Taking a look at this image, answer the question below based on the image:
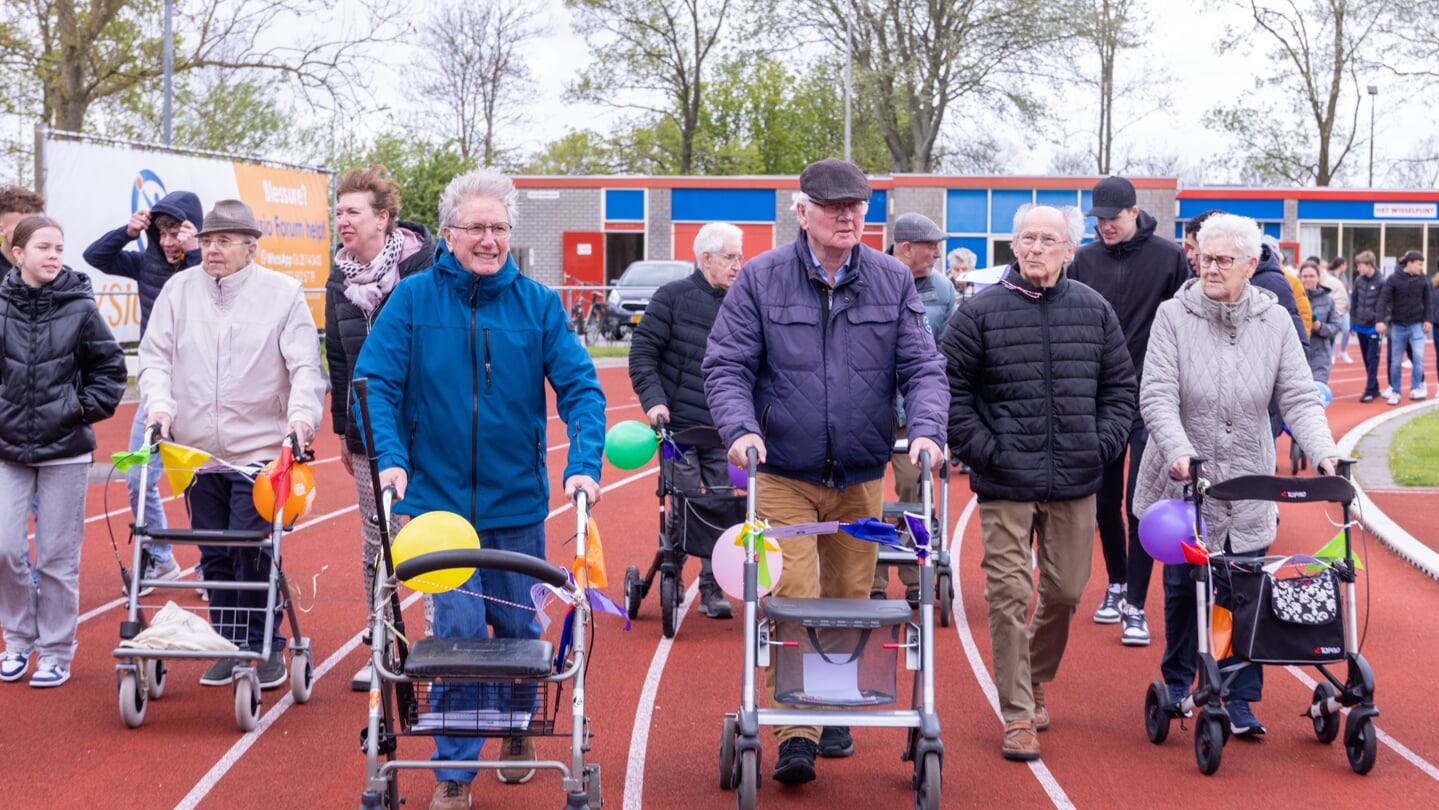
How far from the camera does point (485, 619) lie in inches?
210

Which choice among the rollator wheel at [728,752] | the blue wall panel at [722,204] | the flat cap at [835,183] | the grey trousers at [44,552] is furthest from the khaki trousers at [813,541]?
the blue wall panel at [722,204]

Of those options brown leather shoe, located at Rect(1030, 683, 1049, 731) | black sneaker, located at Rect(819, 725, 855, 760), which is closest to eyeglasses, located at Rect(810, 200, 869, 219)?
black sneaker, located at Rect(819, 725, 855, 760)

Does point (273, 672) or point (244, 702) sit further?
point (273, 672)

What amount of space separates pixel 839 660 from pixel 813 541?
0.60m

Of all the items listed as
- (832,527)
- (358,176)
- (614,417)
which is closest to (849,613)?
(832,527)

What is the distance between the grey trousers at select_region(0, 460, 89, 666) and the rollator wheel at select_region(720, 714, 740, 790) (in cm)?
338

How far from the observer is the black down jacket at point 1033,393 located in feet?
20.0

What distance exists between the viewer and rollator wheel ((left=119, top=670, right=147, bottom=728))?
6.33 m

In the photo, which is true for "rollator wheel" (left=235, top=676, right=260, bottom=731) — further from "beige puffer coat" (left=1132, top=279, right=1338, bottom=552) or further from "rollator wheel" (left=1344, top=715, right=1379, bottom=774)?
"rollator wheel" (left=1344, top=715, right=1379, bottom=774)

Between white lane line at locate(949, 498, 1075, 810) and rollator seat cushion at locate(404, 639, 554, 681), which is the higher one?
rollator seat cushion at locate(404, 639, 554, 681)

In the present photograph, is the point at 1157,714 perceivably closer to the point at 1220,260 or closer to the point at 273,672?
the point at 1220,260

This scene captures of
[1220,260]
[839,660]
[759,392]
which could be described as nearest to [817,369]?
[759,392]

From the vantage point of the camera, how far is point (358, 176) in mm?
6680

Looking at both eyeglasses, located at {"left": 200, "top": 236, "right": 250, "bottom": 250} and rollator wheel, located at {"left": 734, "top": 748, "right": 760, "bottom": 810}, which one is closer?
rollator wheel, located at {"left": 734, "top": 748, "right": 760, "bottom": 810}
